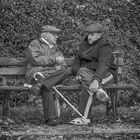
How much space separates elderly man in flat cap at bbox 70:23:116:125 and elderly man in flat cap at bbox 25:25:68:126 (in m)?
0.30

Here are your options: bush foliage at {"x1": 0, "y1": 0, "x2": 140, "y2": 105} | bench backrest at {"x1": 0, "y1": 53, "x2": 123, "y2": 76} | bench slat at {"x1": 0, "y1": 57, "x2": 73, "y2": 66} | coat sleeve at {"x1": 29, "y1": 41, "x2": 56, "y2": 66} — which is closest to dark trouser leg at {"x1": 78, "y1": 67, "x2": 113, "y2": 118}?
coat sleeve at {"x1": 29, "y1": 41, "x2": 56, "y2": 66}

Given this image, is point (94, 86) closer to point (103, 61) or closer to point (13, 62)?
point (103, 61)

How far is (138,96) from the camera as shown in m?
9.88

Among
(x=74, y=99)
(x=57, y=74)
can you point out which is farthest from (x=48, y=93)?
(x=74, y=99)

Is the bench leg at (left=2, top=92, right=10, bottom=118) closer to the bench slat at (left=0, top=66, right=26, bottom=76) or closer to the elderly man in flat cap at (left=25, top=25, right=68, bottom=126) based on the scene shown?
the bench slat at (left=0, top=66, right=26, bottom=76)

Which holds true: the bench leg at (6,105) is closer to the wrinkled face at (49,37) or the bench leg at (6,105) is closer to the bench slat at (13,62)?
the bench slat at (13,62)

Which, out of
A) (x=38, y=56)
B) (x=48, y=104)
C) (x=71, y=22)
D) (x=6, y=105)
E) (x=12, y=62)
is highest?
(x=71, y=22)

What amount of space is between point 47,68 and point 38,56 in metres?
0.24

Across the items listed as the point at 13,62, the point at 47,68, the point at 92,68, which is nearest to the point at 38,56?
the point at 47,68

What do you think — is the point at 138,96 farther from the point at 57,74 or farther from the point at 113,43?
the point at 57,74

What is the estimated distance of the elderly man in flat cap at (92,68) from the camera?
746 cm

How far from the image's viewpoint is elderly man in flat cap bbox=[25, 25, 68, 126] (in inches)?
293

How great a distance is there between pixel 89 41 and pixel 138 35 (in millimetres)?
2242

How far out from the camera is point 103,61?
7.56 metres
